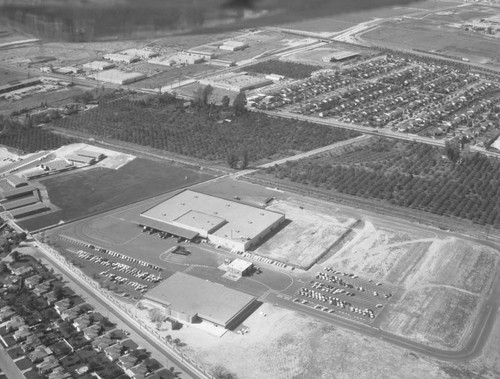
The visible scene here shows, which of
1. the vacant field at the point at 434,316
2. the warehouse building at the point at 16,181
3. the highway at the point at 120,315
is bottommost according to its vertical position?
the vacant field at the point at 434,316

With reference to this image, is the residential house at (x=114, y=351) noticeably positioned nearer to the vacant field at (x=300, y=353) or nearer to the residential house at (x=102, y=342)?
the residential house at (x=102, y=342)

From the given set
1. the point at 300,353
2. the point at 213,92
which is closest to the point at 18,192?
the point at 300,353

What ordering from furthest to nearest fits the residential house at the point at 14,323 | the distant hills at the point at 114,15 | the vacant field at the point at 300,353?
1. the distant hills at the point at 114,15
2. the residential house at the point at 14,323
3. the vacant field at the point at 300,353

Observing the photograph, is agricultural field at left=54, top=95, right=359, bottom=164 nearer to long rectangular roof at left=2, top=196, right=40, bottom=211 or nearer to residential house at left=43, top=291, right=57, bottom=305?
long rectangular roof at left=2, top=196, right=40, bottom=211

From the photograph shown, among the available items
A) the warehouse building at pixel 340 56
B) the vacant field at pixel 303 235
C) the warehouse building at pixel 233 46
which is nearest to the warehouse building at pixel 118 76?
the warehouse building at pixel 233 46

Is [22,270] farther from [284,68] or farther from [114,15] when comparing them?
[284,68]

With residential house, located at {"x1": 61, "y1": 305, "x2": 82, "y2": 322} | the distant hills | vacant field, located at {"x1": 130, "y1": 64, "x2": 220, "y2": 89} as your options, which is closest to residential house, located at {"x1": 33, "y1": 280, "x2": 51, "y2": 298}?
residential house, located at {"x1": 61, "y1": 305, "x2": 82, "y2": 322}

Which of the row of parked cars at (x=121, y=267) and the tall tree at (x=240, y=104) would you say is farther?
the tall tree at (x=240, y=104)
